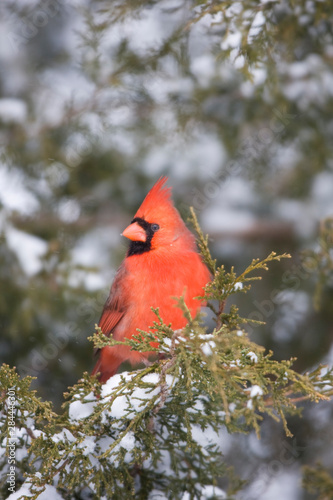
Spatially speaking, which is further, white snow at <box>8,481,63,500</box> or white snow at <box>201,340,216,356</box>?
white snow at <box>8,481,63,500</box>

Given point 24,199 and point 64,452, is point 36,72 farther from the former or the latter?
point 64,452

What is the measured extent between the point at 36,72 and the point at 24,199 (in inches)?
36.9

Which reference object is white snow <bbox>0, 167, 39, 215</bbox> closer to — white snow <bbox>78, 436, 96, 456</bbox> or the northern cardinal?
the northern cardinal

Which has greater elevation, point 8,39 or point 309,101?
point 8,39

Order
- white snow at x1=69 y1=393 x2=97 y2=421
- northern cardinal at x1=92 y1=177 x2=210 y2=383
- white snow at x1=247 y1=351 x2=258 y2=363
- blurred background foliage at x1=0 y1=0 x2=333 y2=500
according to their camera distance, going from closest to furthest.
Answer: white snow at x1=247 y1=351 x2=258 y2=363 → white snow at x1=69 y1=393 x2=97 y2=421 → northern cardinal at x1=92 y1=177 x2=210 y2=383 → blurred background foliage at x1=0 y1=0 x2=333 y2=500

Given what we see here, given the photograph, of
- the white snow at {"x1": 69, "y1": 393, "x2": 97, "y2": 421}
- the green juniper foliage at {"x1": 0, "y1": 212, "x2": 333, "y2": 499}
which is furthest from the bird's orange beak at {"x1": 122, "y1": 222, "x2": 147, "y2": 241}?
the white snow at {"x1": 69, "y1": 393, "x2": 97, "y2": 421}

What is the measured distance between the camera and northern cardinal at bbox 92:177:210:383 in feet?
6.84

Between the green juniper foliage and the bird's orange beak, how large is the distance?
0.53 meters

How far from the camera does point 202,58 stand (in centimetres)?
309

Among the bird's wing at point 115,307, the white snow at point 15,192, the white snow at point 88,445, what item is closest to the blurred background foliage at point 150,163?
the white snow at point 15,192

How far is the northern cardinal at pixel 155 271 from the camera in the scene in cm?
208

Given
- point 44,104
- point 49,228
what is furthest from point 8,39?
point 49,228

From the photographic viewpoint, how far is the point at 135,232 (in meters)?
2.15

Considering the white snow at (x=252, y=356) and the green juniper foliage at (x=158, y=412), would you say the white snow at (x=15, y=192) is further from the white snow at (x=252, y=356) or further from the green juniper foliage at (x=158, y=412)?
the white snow at (x=252, y=356)
